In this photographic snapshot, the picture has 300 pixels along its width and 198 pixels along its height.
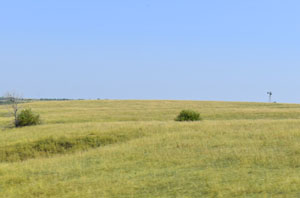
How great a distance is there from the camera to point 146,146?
23234 millimetres

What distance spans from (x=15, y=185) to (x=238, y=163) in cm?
924

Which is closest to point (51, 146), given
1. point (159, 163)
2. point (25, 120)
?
point (159, 163)

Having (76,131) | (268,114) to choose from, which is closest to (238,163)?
(76,131)

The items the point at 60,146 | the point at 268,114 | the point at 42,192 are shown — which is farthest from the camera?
the point at 268,114

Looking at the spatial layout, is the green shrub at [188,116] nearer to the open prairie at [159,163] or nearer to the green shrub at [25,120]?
the open prairie at [159,163]

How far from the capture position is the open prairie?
45.8ft

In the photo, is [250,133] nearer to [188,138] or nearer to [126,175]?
[188,138]

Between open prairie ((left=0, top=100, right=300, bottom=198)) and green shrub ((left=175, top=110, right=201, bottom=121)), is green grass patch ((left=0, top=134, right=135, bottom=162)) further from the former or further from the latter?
green shrub ((left=175, top=110, right=201, bottom=121))

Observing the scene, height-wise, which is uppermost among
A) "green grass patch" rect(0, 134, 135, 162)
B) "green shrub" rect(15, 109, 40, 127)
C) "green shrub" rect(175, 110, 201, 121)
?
"green shrub" rect(175, 110, 201, 121)

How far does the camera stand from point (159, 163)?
61.6 ft

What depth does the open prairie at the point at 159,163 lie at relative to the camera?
45.8ft

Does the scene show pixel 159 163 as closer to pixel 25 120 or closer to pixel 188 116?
pixel 188 116

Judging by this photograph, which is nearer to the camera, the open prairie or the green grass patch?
the open prairie

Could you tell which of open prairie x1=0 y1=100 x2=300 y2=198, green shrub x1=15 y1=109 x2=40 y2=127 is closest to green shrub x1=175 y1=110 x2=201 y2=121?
open prairie x1=0 y1=100 x2=300 y2=198
